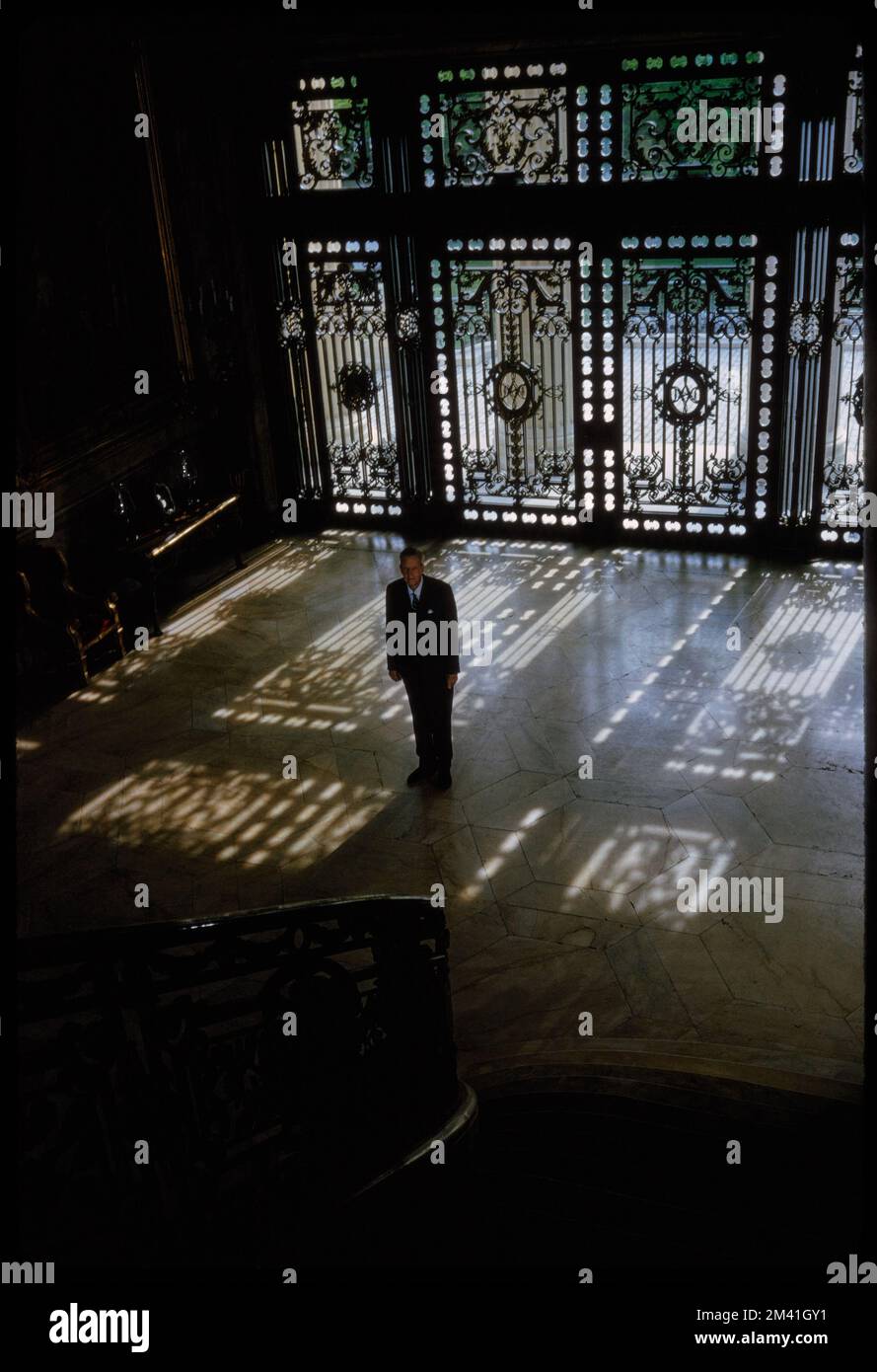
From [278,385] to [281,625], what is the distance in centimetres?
261

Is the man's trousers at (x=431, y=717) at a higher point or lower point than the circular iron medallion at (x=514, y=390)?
lower

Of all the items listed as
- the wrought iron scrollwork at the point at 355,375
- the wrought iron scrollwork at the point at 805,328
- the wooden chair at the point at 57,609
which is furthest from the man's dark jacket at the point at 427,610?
the wrought iron scrollwork at the point at 355,375

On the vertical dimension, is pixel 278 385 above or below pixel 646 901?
above

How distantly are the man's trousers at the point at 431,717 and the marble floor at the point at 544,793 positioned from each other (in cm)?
22

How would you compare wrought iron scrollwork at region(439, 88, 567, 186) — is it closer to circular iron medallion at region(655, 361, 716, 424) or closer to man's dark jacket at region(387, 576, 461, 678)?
circular iron medallion at region(655, 361, 716, 424)

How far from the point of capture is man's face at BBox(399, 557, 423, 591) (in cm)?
727

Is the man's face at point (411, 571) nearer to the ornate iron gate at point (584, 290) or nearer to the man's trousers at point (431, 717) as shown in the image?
the man's trousers at point (431, 717)

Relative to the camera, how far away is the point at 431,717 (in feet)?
25.1

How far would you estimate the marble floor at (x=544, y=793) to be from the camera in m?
6.05

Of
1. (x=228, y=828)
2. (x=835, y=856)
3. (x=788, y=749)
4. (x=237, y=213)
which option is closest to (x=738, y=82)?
(x=237, y=213)

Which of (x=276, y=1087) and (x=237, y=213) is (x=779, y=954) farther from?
(x=237, y=213)

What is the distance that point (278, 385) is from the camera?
1154 centimetres

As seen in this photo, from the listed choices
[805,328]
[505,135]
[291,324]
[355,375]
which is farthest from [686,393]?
[291,324]

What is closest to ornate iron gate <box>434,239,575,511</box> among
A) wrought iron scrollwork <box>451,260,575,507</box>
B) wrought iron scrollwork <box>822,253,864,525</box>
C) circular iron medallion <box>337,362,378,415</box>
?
wrought iron scrollwork <box>451,260,575,507</box>
